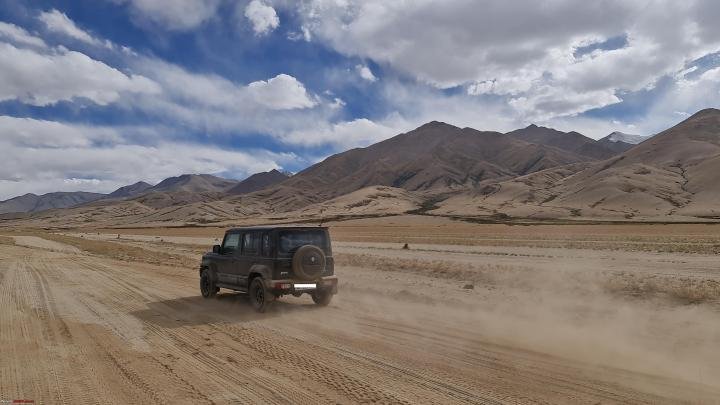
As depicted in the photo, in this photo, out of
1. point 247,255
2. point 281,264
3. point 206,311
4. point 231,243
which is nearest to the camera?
point 281,264

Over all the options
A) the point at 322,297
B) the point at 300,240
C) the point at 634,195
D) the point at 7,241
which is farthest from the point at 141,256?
the point at 634,195

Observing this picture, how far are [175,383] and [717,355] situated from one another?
8.73m

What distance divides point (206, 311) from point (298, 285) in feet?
8.64

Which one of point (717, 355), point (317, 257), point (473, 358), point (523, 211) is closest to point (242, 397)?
point (473, 358)

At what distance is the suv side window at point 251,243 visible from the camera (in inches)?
513

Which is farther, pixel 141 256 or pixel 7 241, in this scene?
pixel 7 241

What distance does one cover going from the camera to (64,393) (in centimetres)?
663

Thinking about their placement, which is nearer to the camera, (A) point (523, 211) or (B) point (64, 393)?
(B) point (64, 393)

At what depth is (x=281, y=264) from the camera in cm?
Answer: 1230

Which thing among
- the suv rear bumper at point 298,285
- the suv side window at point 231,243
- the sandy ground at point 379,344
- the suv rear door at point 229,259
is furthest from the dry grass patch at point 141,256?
the suv rear bumper at point 298,285

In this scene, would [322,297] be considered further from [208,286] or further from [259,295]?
[208,286]

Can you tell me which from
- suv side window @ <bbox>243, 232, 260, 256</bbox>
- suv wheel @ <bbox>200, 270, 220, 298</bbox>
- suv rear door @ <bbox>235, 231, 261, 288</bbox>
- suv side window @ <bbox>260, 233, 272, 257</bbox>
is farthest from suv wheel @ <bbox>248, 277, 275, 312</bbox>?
suv wheel @ <bbox>200, 270, 220, 298</bbox>

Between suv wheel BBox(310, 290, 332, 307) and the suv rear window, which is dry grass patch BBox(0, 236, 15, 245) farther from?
the suv rear window

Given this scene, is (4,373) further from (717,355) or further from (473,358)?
(717,355)
